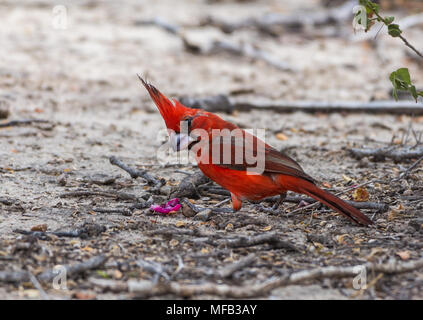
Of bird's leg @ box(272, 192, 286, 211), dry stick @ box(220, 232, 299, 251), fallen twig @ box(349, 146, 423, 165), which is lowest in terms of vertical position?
dry stick @ box(220, 232, 299, 251)

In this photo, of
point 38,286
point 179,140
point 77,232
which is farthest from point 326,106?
point 38,286

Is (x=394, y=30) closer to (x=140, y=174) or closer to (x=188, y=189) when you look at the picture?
(x=188, y=189)

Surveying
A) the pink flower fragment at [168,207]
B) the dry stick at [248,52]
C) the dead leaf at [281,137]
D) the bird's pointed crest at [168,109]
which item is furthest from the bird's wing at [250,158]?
the dry stick at [248,52]

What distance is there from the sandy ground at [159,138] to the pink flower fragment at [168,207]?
57mm

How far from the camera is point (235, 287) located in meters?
2.89

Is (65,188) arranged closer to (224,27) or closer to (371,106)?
(371,106)

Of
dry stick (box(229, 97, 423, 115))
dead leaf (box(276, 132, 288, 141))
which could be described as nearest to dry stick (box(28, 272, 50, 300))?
dead leaf (box(276, 132, 288, 141))

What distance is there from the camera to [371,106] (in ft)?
22.6

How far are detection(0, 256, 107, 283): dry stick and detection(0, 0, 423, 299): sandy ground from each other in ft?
0.11

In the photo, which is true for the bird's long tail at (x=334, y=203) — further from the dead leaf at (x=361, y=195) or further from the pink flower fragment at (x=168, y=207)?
the pink flower fragment at (x=168, y=207)

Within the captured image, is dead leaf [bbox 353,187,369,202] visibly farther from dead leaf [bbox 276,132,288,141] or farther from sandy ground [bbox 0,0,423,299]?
dead leaf [bbox 276,132,288,141]

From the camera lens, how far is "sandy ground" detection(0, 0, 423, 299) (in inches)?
126

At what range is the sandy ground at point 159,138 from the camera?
126 inches
